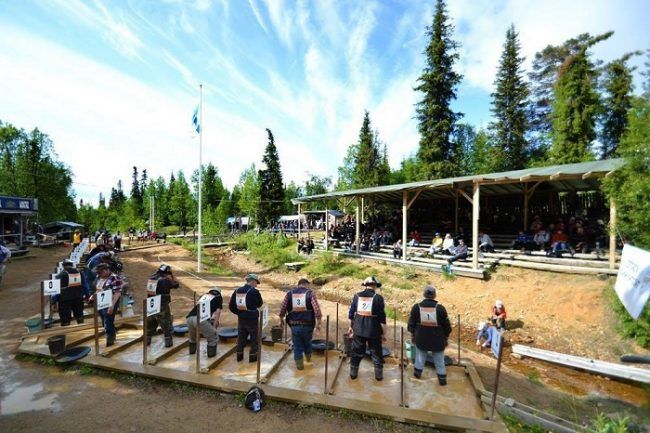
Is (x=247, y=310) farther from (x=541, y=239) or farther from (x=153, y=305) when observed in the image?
(x=541, y=239)

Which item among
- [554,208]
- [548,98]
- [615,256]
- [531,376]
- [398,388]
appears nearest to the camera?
[398,388]

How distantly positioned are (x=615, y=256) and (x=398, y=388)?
10056 millimetres

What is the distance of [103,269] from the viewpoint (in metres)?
6.11

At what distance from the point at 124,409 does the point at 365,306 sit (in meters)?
3.62

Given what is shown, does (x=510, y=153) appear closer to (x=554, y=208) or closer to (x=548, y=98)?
(x=548, y=98)

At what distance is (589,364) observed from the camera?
22.4ft

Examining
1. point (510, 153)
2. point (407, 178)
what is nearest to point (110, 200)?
point (407, 178)

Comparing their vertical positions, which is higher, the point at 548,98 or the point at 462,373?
the point at 548,98

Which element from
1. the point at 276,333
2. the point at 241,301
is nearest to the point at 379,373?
the point at 276,333

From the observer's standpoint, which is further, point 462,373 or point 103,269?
point 103,269

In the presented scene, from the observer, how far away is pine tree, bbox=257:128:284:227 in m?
35.1

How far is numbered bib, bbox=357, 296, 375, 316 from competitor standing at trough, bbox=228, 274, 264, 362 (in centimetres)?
166

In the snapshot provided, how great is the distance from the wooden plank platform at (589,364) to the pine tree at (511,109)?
2164 cm

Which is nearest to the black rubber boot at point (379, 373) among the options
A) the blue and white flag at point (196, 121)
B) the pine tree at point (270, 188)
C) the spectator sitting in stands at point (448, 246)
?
the spectator sitting in stands at point (448, 246)
